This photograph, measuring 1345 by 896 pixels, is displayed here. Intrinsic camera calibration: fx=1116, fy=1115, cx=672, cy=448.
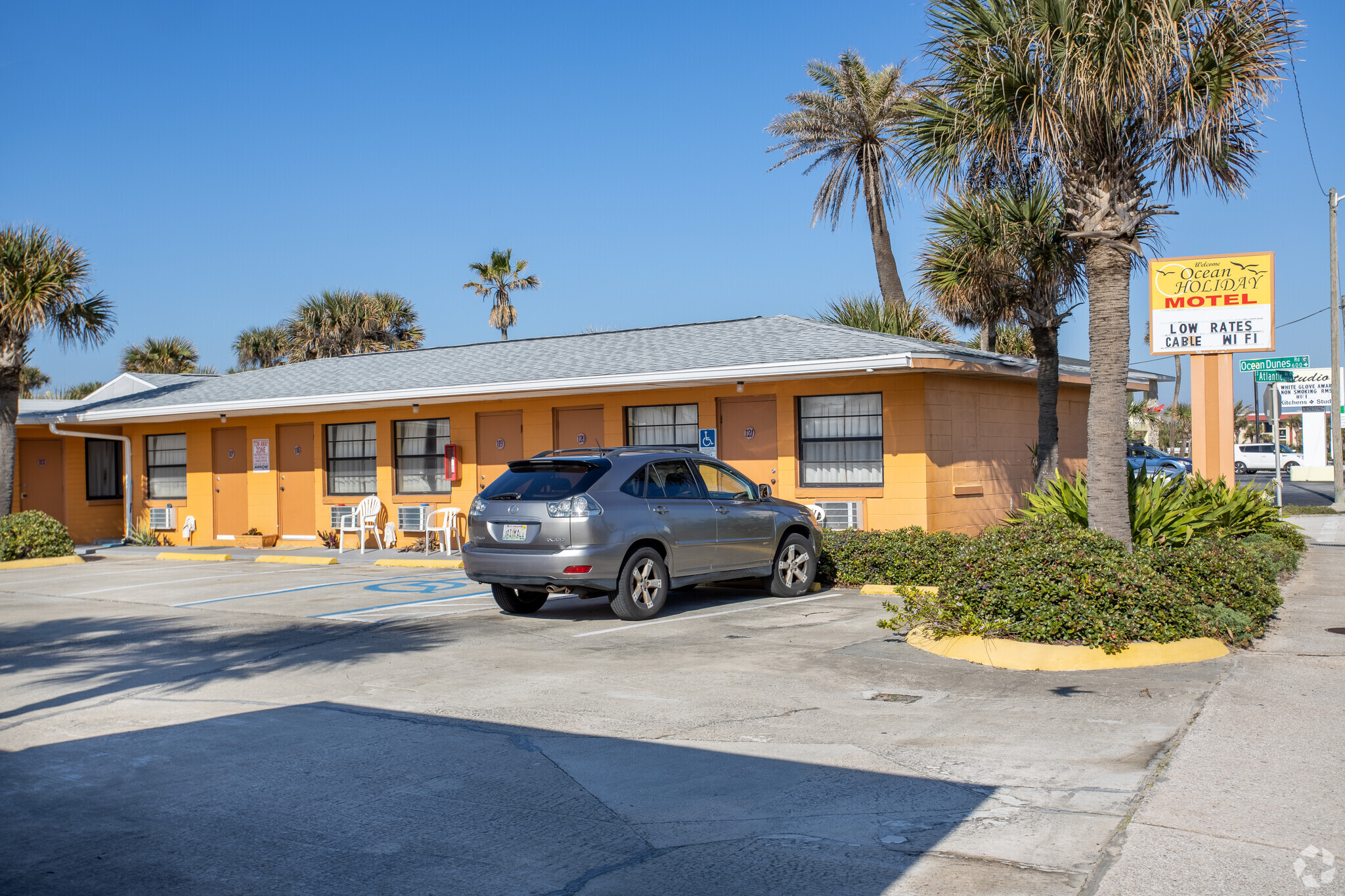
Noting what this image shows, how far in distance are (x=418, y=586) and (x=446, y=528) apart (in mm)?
4469

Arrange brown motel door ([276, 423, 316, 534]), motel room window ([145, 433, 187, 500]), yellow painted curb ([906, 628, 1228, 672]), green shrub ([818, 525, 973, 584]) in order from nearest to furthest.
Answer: yellow painted curb ([906, 628, 1228, 672])
green shrub ([818, 525, 973, 584])
brown motel door ([276, 423, 316, 534])
motel room window ([145, 433, 187, 500])

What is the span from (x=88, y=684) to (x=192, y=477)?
16.3 m

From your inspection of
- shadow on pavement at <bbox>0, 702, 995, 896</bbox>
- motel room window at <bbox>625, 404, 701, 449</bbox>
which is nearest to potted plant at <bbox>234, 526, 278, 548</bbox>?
motel room window at <bbox>625, 404, 701, 449</bbox>

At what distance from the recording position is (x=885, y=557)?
1384cm

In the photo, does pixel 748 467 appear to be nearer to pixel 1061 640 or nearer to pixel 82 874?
pixel 1061 640

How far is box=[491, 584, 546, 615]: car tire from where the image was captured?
1212 cm

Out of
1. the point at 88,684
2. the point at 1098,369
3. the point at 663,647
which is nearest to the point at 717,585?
the point at 663,647

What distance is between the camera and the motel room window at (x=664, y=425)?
18.2 meters

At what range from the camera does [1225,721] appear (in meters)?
6.67

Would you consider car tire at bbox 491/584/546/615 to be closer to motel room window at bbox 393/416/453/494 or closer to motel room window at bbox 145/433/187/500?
motel room window at bbox 393/416/453/494

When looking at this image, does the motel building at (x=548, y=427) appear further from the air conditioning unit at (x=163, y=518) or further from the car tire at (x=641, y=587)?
the car tire at (x=641, y=587)

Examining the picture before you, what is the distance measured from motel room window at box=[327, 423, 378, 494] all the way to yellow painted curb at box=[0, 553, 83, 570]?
15.4ft

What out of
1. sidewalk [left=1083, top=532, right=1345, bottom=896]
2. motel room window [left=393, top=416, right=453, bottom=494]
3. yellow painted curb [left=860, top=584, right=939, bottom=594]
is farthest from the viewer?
motel room window [left=393, top=416, right=453, bottom=494]

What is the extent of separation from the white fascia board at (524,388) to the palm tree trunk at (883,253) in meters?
14.4
